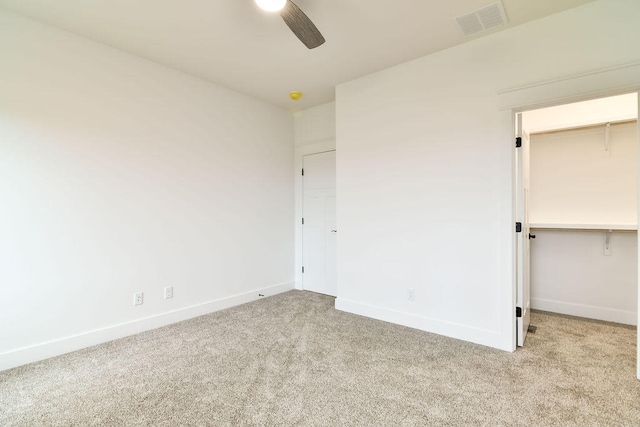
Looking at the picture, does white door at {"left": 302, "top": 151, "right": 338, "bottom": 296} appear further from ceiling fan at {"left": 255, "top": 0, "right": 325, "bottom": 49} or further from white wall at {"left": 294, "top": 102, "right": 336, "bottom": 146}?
ceiling fan at {"left": 255, "top": 0, "right": 325, "bottom": 49}

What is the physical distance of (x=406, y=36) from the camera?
2.55 meters

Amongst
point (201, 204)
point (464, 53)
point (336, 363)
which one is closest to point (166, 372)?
point (336, 363)

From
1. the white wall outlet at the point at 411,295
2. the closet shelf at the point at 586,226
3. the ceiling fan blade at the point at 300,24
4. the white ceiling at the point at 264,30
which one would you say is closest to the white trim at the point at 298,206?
the white ceiling at the point at 264,30

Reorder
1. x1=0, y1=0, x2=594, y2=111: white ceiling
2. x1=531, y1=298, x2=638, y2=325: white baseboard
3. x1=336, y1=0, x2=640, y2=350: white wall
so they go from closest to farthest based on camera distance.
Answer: x1=0, y1=0, x2=594, y2=111: white ceiling < x1=336, y1=0, x2=640, y2=350: white wall < x1=531, y1=298, x2=638, y2=325: white baseboard

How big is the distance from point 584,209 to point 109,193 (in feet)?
16.2

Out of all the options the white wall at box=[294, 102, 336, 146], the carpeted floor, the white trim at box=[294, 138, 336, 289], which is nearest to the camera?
the carpeted floor

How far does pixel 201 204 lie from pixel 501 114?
124 inches

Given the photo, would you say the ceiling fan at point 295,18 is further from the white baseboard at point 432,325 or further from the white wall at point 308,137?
the white baseboard at point 432,325

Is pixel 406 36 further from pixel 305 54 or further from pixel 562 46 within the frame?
pixel 562 46

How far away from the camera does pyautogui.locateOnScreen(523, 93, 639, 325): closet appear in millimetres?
2996

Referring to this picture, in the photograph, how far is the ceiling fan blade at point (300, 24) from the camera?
172cm

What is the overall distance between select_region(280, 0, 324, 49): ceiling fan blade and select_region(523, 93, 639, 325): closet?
2393 mm

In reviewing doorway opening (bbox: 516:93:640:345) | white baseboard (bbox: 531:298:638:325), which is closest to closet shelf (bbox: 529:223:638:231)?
doorway opening (bbox: 516:93:640:345)

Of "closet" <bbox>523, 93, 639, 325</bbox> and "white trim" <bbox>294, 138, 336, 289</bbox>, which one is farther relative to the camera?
"white trim" <bbox>294, 138, 336, 289</bbox>
